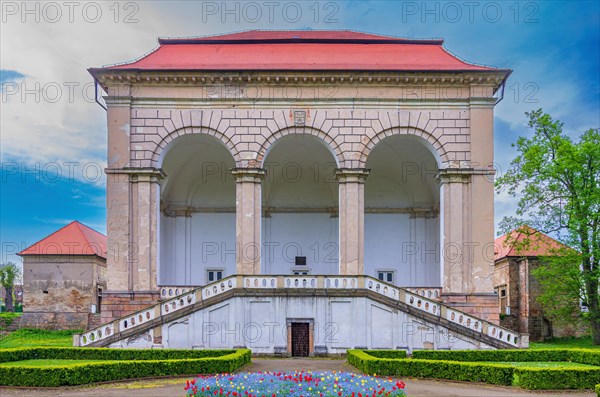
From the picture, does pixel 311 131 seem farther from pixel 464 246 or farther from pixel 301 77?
pixel 464 246

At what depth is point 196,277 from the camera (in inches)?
1382

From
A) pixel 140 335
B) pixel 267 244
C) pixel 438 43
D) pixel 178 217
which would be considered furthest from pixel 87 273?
pixel 438 43

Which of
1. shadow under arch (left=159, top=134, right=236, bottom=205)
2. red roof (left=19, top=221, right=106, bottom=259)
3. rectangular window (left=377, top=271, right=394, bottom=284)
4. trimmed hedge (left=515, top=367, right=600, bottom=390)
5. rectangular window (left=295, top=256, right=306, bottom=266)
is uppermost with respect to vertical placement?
shadow under arch (left=159, top=134, right=236, bottom=205)

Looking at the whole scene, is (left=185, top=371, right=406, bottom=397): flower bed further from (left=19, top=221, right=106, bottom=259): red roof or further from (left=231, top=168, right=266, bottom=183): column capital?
(left=19, top=221, right=106, bottom=259): red roof

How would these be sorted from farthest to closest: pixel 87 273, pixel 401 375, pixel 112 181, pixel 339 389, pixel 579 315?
pixel 87 273 → pixel 579 315 → pixel 112 181 → pixel 401 375 → pixel 339 389

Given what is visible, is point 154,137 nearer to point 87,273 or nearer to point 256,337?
point 256,337

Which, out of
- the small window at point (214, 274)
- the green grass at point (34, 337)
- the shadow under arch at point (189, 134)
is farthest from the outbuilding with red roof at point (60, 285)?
the shadow under arch at point (189, 134)

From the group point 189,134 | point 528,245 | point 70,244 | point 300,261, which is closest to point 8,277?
point 70,244

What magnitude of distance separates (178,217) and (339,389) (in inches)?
973

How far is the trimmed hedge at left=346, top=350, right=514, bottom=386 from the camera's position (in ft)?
59.5

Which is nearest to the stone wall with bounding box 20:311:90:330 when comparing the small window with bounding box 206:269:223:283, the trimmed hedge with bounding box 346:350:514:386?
the small window with bounding box 206:269:223:283

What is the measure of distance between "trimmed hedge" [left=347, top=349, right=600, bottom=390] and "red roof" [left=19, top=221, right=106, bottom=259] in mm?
24117

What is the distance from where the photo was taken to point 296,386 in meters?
12.8

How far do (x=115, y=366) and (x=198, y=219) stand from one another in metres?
17.9
